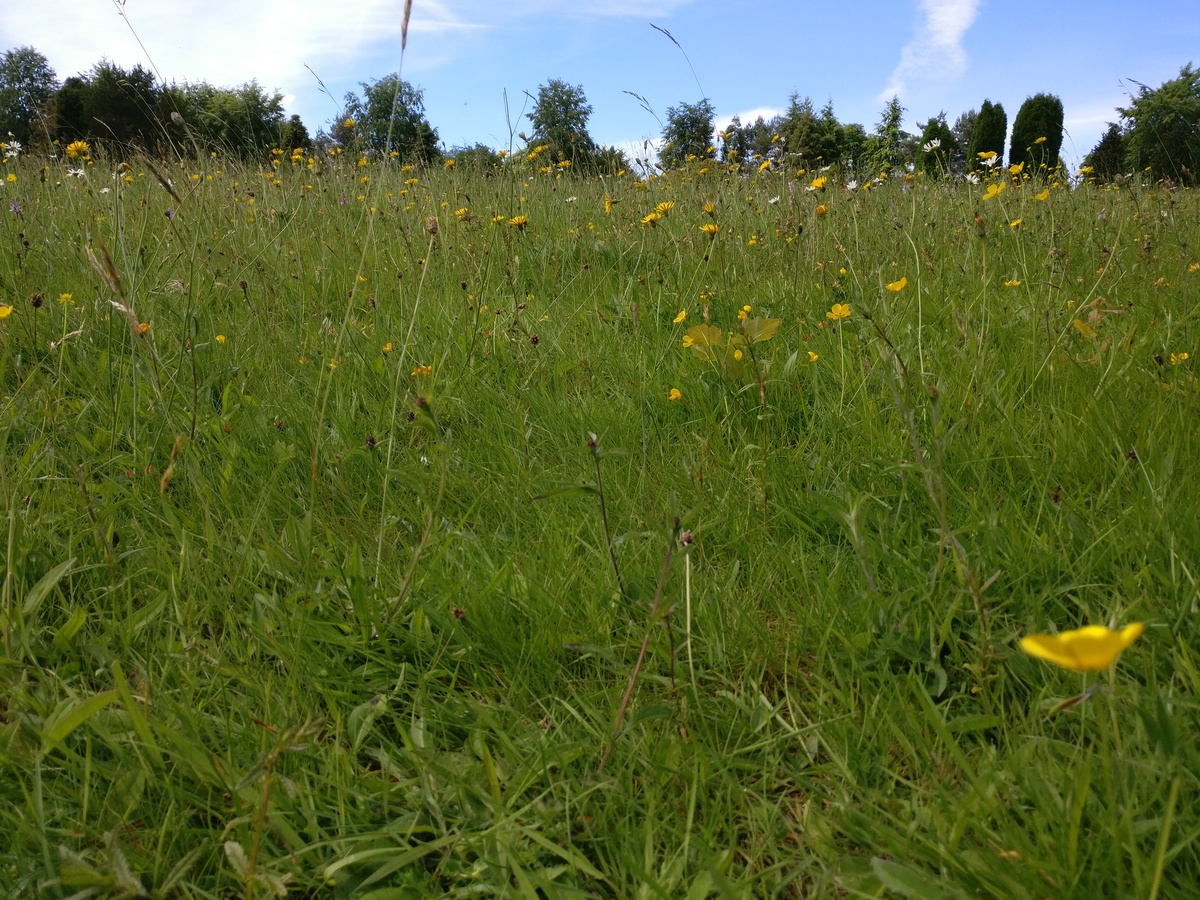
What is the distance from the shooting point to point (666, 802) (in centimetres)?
96

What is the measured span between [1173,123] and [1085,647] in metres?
13.3

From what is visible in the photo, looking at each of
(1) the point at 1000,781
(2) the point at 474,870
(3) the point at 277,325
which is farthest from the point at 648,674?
(3) the point at 277,325

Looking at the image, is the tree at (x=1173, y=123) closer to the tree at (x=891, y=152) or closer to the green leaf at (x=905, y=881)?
the tree at (x=891, y=152)

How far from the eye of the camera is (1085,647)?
1.51 ft

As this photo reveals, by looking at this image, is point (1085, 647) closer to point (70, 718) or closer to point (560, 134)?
point (70, 718)

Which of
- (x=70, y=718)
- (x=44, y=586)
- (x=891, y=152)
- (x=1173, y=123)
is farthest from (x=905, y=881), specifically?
(x=1173, y=123)

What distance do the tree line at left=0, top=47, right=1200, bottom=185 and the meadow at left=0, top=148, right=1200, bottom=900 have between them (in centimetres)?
76

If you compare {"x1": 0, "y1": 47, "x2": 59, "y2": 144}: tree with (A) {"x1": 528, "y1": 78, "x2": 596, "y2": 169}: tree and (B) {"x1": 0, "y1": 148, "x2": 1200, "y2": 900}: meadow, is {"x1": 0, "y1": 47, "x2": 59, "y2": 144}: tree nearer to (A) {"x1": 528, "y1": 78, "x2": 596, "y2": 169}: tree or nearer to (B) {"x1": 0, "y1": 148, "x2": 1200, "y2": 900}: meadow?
(A) {"x1": 528, "y1": 78, "x2": 596, "y2": 169}: tree

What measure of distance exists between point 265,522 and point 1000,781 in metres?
1.40

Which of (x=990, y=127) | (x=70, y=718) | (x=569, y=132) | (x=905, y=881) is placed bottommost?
(x=905, y=881)

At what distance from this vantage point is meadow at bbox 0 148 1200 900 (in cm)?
89

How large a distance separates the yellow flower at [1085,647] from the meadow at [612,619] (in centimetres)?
24

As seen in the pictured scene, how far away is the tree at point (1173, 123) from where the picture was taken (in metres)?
5.10

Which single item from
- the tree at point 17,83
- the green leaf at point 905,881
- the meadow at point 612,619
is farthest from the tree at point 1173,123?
the tree at point 17,83
